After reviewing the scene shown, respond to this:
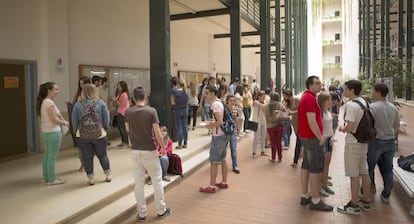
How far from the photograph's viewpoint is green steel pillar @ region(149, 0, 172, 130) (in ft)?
21.3

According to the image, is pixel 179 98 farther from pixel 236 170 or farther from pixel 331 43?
pixel 331 43

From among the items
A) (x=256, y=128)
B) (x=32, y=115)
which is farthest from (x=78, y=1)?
(x=256, y=128)

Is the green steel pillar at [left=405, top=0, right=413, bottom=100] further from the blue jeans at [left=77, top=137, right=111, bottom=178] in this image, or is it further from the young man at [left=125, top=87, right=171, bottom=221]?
the blue jeans at [left=77, top=137, right=111, bottom=178]

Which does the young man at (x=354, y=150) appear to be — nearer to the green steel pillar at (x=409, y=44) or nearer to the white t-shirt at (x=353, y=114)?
the white t-shirt at (x=353, y=114)

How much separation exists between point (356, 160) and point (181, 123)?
404 centimetres

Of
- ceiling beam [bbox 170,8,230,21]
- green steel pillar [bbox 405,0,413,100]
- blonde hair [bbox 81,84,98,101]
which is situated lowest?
blonde hair [bbox 81,84,98,101]

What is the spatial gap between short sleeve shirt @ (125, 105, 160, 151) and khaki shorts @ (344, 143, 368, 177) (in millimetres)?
2425

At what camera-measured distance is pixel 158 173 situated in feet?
12.9

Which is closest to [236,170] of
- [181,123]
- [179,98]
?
[181,123]

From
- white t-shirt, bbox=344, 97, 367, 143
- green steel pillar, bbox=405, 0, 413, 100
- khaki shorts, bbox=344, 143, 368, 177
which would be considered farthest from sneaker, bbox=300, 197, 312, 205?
green steel pillar, bbox=405, 0, 413, 100

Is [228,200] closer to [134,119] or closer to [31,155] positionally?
[134,119]

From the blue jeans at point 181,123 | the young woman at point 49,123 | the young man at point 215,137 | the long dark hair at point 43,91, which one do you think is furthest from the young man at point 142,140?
the blue jeans at point 181,123

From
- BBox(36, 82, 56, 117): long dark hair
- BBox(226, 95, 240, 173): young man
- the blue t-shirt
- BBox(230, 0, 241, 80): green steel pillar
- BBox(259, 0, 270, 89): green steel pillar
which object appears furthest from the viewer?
BBox(259, 0, 270, 89): green steel pillar

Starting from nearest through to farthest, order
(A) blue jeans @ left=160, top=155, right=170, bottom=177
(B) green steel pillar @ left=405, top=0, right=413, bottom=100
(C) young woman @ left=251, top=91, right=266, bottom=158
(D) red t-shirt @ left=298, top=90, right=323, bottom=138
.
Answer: (D) red t-shirt @ left=298, top=90, right=323, bottom=138
(A) blue jeans @ left=160, top=155, right=170, bottom=177
(C) young woman @ left=251, top=91, right=266, bottom=158
(B) green steel pillar @ left=405, top=0, right=413, bottom=100
